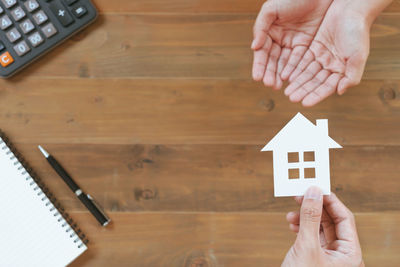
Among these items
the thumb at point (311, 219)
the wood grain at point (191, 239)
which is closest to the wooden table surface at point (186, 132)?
the wood grain at point (191, 239)

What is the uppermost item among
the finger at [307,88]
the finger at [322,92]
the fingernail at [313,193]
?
the finger at [307,88]

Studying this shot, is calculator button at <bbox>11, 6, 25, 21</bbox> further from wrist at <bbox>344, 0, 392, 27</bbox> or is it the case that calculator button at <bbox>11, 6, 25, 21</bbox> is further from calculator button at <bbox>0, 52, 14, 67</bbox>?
wrist at <bbox>344, 0, 392, 27</bbox>

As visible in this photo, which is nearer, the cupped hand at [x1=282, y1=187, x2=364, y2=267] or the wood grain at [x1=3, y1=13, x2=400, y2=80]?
the cupped hand at [x1=282, y1=187, x2=364, y2=267]

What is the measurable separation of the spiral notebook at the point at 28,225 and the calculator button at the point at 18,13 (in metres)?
0.20

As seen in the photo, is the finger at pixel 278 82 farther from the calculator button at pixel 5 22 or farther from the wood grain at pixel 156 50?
the calculator button at pixel 5 22

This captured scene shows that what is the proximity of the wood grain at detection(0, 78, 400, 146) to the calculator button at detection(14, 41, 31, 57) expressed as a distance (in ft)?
0.16

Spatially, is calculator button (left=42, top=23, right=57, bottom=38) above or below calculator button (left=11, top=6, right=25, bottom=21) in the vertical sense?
below

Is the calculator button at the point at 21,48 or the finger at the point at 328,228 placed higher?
the calculator button at the point at 21,48

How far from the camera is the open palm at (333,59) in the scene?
58cm

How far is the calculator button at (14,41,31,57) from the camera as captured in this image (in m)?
0.62

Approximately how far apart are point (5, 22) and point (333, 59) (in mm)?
549

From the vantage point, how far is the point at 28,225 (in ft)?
2.02

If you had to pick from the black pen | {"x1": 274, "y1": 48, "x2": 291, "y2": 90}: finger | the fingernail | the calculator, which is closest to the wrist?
{"x1": 274, "y1": 48, "x2": 291, "y2": 90}: finger

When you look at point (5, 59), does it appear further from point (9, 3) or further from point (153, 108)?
point (153, 108)
